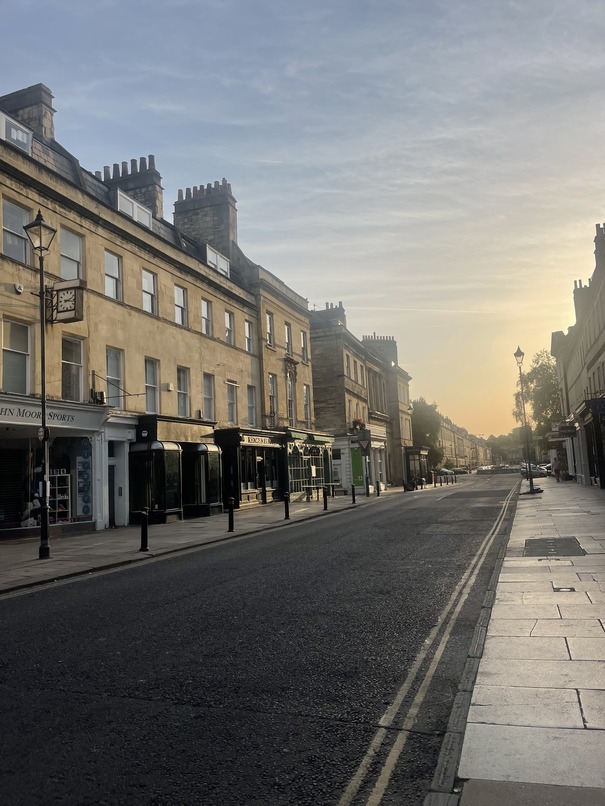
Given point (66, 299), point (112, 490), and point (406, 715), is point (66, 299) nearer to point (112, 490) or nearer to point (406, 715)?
point (112, 490)

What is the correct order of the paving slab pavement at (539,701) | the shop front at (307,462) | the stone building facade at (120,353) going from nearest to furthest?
the paving slab pavement at (539,701), the stone building facade at (120,353), the shop front at (307,462)

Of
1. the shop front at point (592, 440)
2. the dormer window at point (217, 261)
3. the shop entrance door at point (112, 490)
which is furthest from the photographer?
the dormer window at point (217, 261)

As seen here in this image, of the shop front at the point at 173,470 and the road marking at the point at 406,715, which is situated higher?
the shop front at the point at 173,470

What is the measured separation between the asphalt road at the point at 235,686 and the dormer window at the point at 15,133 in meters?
15.1

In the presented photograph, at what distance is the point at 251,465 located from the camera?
31.7 meters

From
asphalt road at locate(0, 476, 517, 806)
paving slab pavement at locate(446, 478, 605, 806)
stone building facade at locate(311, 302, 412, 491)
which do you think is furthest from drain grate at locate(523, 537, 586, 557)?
stone building facade at locate(311, 302, 412, 491)

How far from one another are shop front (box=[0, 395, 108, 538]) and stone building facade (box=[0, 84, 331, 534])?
0.04 m

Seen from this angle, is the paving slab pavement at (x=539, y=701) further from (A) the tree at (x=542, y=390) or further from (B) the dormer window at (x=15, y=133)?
(A) the tree at (x=542, y=390)

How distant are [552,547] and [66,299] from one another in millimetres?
14808

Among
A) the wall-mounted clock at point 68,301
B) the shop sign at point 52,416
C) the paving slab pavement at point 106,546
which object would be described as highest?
the wall-mounted clock at point 68,301

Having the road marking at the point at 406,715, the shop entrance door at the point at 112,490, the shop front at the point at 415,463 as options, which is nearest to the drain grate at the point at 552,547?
the road marking at the point at 406,715

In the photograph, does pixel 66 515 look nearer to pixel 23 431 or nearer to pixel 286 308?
pixel 23 431

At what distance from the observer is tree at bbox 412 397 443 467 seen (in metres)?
84.5

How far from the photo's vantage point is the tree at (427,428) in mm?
84500
